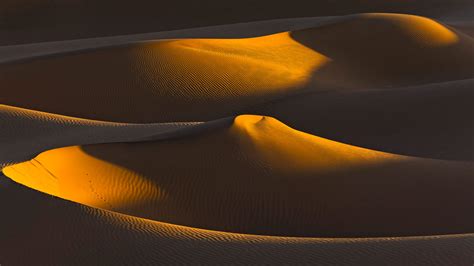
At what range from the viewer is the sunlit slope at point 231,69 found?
10055 mm

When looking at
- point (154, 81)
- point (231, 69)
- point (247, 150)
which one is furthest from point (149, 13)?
point (247, 150)

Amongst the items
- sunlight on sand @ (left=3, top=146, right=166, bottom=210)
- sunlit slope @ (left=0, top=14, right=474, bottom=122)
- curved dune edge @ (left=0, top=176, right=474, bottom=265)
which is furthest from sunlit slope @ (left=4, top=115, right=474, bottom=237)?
sunlit slope @ (left=0, top=14, right=474, bottom=122)

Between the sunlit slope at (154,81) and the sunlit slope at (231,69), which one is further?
the sunlit slope at (231,69)

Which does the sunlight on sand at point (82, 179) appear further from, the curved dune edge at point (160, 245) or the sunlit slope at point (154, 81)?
the sunlit slope at point (154, 81)

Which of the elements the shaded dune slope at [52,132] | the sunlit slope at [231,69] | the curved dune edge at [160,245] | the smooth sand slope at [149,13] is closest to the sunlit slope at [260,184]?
the shaded dune slope at [52,132]

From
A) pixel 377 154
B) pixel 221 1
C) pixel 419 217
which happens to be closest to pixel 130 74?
pixel 377 154

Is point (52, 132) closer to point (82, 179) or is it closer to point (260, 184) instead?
point (82, 179)

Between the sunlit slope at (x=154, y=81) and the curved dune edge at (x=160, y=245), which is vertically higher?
the curved dune edge at (x=160, y=245)

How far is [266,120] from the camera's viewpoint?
666 cm

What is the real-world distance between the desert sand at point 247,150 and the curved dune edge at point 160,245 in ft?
0.04

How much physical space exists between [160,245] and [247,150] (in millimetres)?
2175

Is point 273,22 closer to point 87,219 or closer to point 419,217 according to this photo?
point 419,217

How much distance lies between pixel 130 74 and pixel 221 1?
994 centimetres

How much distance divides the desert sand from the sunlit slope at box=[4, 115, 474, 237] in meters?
0.01
